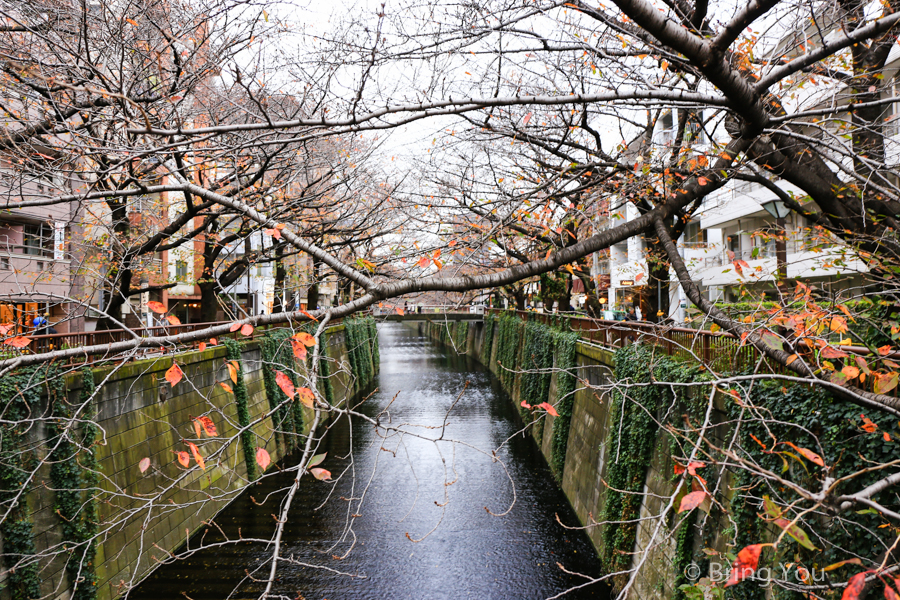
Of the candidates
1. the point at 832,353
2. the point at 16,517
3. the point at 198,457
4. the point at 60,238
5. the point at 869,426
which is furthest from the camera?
the point at 60,238

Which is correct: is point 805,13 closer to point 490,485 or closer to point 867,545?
point 867,545

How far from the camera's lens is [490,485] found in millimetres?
15859

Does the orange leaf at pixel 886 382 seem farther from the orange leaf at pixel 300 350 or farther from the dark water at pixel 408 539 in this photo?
the dark water at pixel 408 539

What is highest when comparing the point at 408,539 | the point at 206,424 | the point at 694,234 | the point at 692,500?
the point at 694,234

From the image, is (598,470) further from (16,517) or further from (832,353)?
(16,517)

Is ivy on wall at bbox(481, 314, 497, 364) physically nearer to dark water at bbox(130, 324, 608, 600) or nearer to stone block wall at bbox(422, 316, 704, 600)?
dark water at bbox(130, 324, 608, 600)

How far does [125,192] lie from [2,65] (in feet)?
15.9

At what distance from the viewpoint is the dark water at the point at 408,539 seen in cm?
1056

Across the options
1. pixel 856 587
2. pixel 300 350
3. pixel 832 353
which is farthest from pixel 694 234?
pixel 300 350

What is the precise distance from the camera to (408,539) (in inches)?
374

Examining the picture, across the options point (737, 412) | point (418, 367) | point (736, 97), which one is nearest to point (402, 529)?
point (737, 412)

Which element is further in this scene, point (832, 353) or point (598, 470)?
point (598, 470)

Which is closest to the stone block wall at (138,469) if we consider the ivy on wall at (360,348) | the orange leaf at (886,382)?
the orange leaf at (886,382)

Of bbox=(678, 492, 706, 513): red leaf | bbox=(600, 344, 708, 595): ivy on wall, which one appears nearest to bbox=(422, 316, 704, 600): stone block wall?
bbox=(600, 344, 708, 595): ivy on wall
